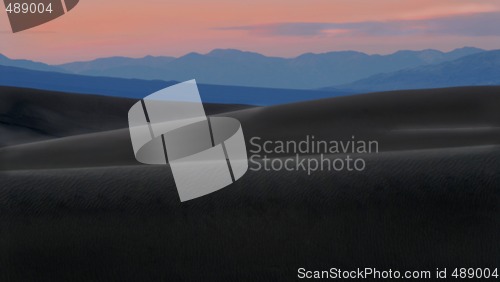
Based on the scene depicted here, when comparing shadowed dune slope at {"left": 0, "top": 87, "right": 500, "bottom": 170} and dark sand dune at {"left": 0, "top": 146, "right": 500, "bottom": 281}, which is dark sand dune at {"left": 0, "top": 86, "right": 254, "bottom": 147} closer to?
shadowed dune slope at {"left": 0, "top": 87, "right": 500, "bottom": 170}

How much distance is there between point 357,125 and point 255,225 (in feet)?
14.9

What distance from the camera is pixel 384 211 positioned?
10.8ft

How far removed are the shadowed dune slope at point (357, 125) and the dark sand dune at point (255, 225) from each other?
2695 millimetres

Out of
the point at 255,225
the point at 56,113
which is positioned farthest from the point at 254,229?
the point at 56,113

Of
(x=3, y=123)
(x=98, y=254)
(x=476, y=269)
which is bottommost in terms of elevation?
(x=3, y=123)

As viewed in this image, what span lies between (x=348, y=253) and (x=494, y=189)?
2.33 ft

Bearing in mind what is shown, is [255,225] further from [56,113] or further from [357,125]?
[56,113]

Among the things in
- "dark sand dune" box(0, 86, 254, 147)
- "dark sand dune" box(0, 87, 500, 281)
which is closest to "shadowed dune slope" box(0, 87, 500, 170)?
"dark sand dune" box(0, 87, 500, 281)

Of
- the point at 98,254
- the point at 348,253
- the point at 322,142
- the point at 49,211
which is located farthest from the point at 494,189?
the point at 322,142

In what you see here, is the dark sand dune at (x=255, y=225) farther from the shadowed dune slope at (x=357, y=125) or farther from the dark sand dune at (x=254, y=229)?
the shadowed dune slope at (x=357, y=125)

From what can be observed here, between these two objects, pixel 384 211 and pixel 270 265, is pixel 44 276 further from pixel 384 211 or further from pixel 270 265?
pixel 384 211

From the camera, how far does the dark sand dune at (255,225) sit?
10.6 feet

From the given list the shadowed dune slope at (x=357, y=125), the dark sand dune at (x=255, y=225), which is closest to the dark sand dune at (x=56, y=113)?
the shadowed dune slope at (x=357, y=125)

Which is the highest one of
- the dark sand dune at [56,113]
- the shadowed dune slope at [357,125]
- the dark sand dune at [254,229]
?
the dark sand dune at [254,229]
